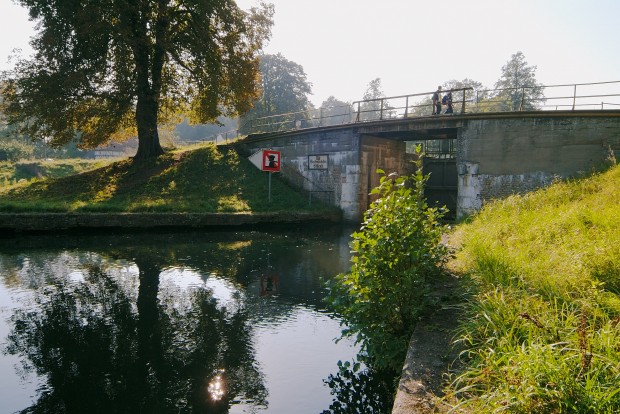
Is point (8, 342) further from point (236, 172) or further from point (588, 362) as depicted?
point (236, 172)

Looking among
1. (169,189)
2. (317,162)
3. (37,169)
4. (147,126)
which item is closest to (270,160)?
(317,162)

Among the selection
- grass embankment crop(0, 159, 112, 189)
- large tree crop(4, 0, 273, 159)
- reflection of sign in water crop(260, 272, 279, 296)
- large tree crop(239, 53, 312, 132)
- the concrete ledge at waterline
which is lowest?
reflection of sign in water crop(260, 272, 279, 296)

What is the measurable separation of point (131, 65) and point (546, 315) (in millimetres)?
20595

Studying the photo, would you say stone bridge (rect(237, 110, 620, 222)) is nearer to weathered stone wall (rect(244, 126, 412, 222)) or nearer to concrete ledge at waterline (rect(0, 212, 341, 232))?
weathered stone wall (rect(244, 126, 412, 222))

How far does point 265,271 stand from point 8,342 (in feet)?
16.8

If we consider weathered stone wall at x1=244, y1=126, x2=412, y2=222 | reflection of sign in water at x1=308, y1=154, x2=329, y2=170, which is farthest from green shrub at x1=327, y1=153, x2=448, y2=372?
reflection of sign in water at x1=308, y1=154, x2=329, y2=170

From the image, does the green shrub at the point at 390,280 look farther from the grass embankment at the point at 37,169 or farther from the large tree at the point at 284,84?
the large tree at the point at 284,84

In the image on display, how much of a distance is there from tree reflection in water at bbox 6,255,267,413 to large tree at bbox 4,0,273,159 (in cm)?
1370

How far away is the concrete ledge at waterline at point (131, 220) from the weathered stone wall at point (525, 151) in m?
7.16

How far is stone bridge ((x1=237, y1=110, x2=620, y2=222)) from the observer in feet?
43.9

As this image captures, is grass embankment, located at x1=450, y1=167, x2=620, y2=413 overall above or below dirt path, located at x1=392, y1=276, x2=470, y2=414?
above

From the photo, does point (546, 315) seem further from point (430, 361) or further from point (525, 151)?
point (525, 151)

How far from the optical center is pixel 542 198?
9852 millimetres

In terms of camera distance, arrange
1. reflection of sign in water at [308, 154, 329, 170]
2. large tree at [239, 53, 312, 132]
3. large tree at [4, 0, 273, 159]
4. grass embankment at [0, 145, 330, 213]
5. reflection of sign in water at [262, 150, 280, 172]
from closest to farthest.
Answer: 1. grass embankment at [0, 145, 330, 213]
2. large tree at [4, 0, 273, 159]
3. reflection of sign in water at [262, 150, 280, 172]
4. reflection of sign in water at [308, 154, 329, 170]
5. large tree at [239, 53, 312, 132]
